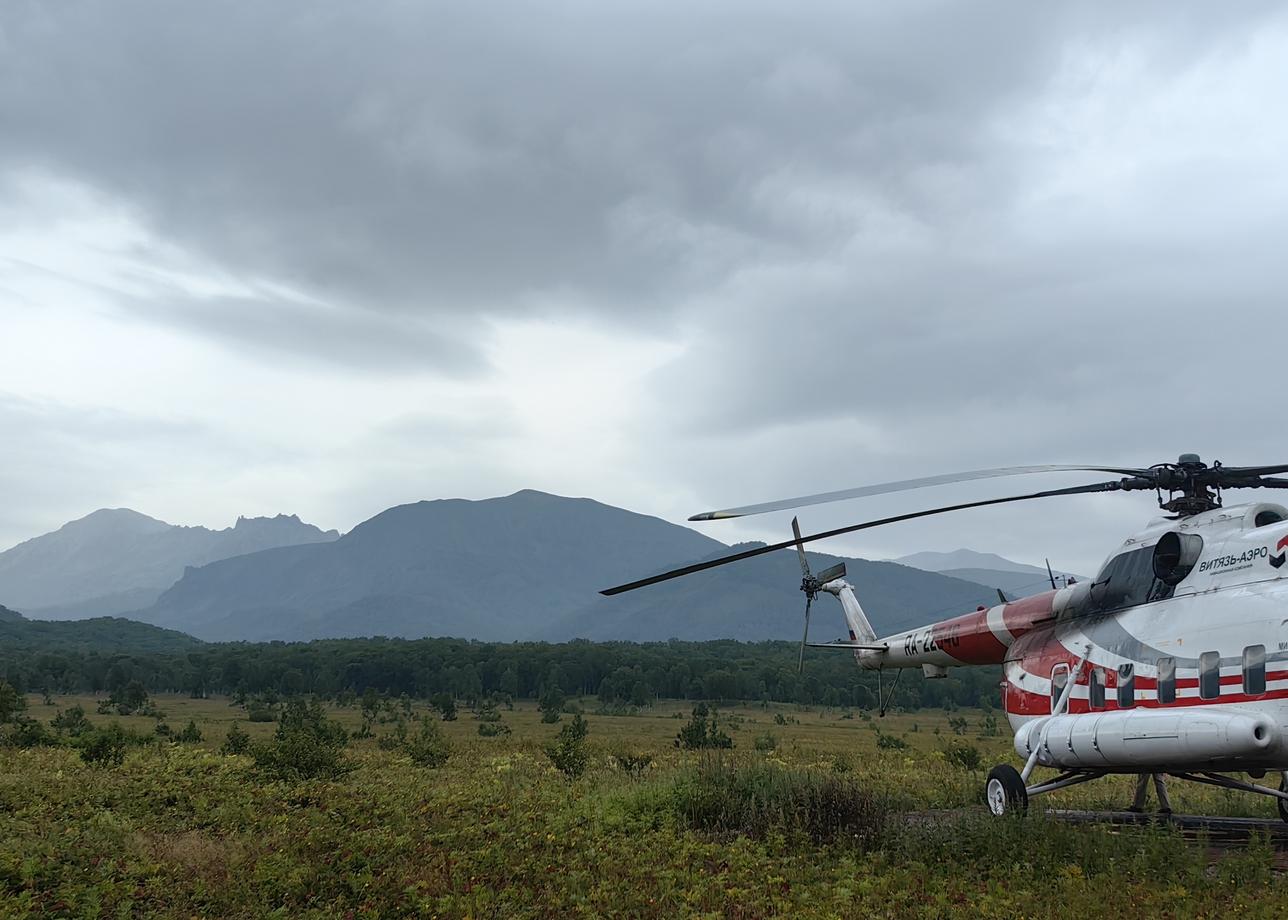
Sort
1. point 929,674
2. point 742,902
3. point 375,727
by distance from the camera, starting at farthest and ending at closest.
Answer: point 375,727, point 929,674, point 742,902

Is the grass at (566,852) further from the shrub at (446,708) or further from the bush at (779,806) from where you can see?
the shrub at (446,708)

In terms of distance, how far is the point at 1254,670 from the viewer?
1194 cm

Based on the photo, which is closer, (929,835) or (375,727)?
(929,835)

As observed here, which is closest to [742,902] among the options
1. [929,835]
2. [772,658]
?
[929,835]

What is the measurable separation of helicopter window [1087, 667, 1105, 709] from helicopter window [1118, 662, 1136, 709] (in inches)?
15.9

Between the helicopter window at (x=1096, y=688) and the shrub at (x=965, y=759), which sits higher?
the helicopter window at (x=1096, y=688)

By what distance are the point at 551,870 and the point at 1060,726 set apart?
25.6 feet

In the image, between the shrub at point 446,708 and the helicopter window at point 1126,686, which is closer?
the helicopter window at point 1126,686

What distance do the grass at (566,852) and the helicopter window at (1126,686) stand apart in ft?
5.69

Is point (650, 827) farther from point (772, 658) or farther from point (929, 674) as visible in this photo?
point (772, 658)

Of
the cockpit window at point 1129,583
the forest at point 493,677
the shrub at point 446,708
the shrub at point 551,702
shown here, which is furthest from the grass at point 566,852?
the forest at point 493,677

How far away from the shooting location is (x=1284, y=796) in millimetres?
A: 13805

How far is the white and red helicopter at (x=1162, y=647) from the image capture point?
11828mm

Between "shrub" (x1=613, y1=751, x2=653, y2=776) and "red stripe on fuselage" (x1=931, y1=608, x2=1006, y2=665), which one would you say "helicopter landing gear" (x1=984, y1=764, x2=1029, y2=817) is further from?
"shrub" (x1=613, y1=751, x2=653, y2=776)
